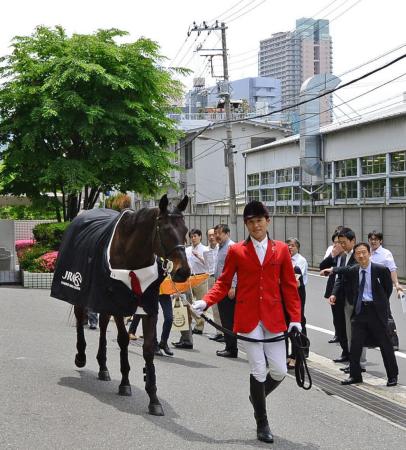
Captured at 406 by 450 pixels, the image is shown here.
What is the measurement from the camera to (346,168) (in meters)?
36.3

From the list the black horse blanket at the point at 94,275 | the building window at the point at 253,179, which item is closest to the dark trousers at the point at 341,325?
the black horse blanket at the point at 94,275

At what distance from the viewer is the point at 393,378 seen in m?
9.14

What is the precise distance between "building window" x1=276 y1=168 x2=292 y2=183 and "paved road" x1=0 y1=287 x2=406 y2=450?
33.3 metres

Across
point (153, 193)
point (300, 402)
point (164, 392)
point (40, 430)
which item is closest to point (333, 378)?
point (300, 402)

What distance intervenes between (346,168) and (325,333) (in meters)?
22.9

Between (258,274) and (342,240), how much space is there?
4.41 metres

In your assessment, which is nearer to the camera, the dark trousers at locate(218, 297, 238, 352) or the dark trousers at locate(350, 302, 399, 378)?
the dark trousers at locate(350, 302, 399, 378)

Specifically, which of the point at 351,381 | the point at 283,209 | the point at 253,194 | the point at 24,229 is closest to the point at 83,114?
the point at 24,229

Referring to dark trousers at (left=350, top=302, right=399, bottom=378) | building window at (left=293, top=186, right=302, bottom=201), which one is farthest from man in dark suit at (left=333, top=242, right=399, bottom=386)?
building window at (left=293, top=186, right=302, bottom=201)

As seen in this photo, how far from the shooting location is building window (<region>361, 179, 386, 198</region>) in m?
32.7

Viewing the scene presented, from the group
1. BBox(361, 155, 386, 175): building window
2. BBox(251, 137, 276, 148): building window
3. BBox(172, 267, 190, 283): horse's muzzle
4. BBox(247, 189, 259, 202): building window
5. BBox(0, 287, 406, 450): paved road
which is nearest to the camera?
BBox(0, 287, 406, 450): paved road

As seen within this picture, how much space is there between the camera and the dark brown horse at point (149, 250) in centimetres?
705

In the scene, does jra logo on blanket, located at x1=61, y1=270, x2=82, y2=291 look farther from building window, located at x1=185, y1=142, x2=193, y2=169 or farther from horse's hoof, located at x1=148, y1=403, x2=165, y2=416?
building window, located at x1=185, y1=142, x2=193, y2=169

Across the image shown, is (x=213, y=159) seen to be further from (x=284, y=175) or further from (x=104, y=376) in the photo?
(x=104, y=376)
